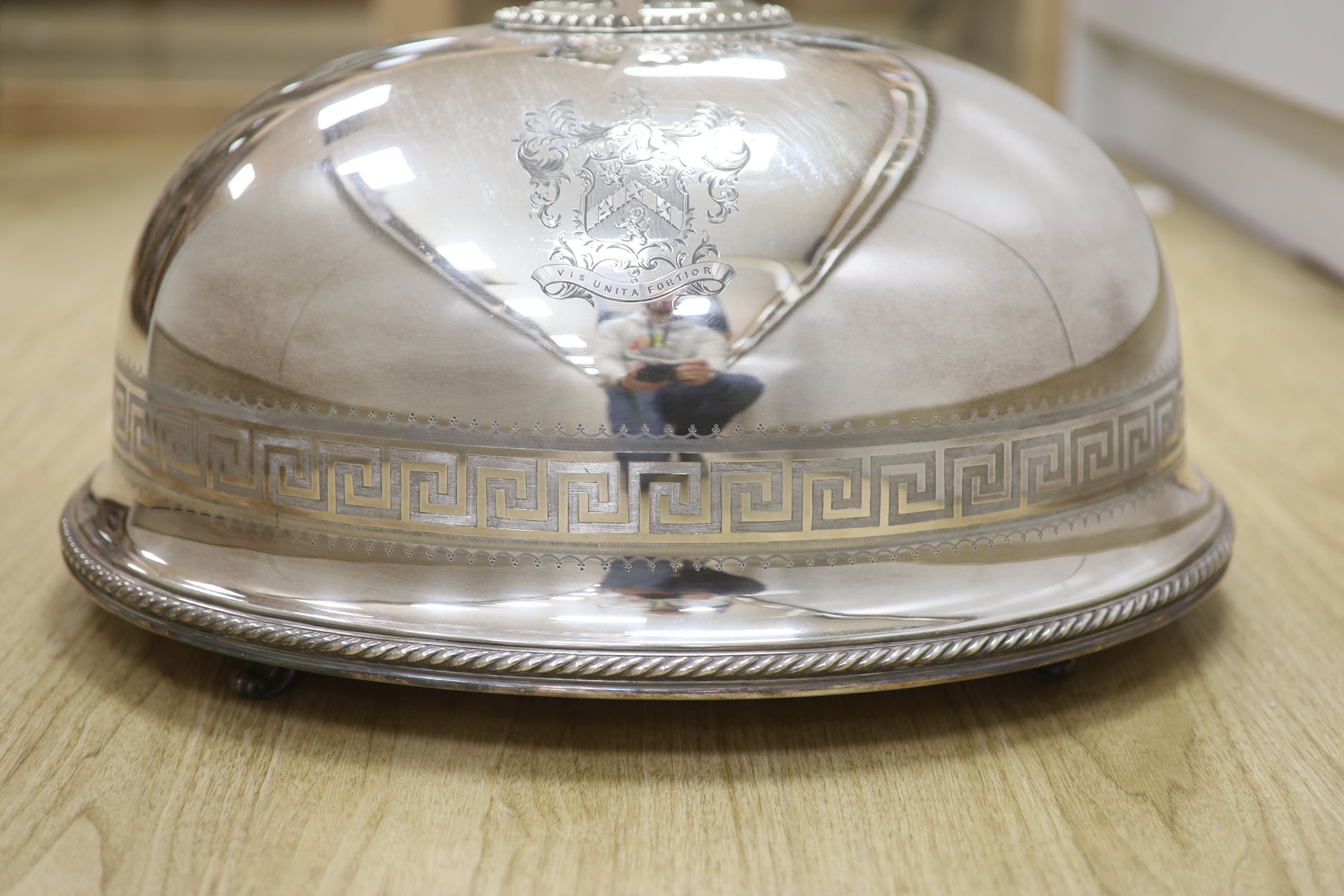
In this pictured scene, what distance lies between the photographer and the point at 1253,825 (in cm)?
58

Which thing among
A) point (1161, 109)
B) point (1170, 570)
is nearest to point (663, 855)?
point (1170, 570)

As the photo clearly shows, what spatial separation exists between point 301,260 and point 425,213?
67 millimetres

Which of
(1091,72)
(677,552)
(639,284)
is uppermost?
(639,284)

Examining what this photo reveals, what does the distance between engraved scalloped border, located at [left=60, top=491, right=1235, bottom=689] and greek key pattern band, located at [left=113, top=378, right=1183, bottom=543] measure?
0.05 metres

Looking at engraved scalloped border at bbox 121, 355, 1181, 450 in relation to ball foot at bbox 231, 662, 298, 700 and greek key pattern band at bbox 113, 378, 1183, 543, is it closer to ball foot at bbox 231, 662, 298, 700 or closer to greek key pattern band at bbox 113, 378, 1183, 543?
greek key pattern band at bbox 113, 378, 1183, 543

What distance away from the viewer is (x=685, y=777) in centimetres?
61

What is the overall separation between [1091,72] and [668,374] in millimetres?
2309

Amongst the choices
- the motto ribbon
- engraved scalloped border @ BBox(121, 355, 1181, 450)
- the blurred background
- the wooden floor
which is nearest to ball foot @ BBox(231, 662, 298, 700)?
the wooden floor

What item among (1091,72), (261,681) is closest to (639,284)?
(261,681)

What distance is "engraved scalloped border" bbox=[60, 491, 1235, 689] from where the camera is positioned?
0.59 m

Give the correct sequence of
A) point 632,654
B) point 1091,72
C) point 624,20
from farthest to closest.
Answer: point 1091,72 → point 624,20 → point 632,654

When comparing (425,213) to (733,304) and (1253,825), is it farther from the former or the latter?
(1253,825)

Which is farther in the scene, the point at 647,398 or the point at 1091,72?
the point at 1091,72

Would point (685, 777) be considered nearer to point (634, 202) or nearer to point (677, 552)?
point (677, 552)
